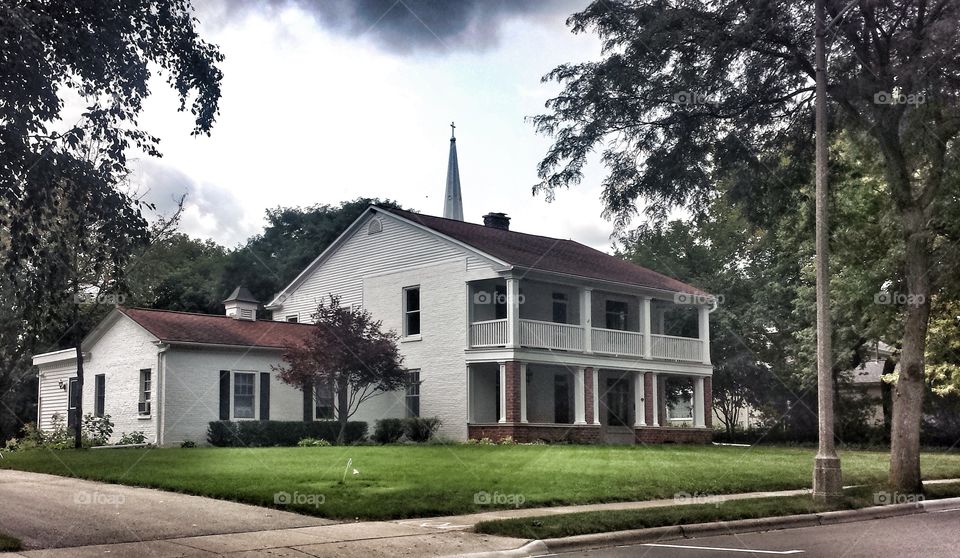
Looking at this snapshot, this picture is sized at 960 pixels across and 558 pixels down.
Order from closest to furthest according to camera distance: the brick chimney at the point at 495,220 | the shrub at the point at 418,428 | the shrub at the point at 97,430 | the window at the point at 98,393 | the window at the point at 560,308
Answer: the shrub at the point at 97,430 → the shrub at the point at 418,428 → the window at the point at 98,393 → the window at the point at 560,308 → the brick chimney at the point at 495,220

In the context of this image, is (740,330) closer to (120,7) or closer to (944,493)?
(944,493)

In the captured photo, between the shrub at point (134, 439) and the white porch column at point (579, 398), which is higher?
the white porch column at point (579, 398)

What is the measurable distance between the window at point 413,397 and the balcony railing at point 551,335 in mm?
4786

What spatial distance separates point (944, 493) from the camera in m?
18.0

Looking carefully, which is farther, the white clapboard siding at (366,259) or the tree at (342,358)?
the white clapboard siding at (366,259)

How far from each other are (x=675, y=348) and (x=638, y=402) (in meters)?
3.32

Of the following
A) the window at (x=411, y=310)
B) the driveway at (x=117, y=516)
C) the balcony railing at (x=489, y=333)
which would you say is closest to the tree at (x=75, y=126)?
the driveway at (x=117, y=516)

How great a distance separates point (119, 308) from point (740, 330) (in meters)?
27.9

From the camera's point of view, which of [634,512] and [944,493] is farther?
[944,493]

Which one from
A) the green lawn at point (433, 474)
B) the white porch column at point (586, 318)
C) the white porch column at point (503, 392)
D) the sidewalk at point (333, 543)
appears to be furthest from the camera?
the white porch column at point (586, 318)


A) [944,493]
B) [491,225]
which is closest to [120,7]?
[944,493]

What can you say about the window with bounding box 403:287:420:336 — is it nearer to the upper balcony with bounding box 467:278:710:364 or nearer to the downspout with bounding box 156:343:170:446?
the upper balcony with bounding box 467:278:710:364

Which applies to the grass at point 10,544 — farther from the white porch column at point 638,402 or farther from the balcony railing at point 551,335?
the white porch column at point 638,402

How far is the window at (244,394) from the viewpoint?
104 feet
